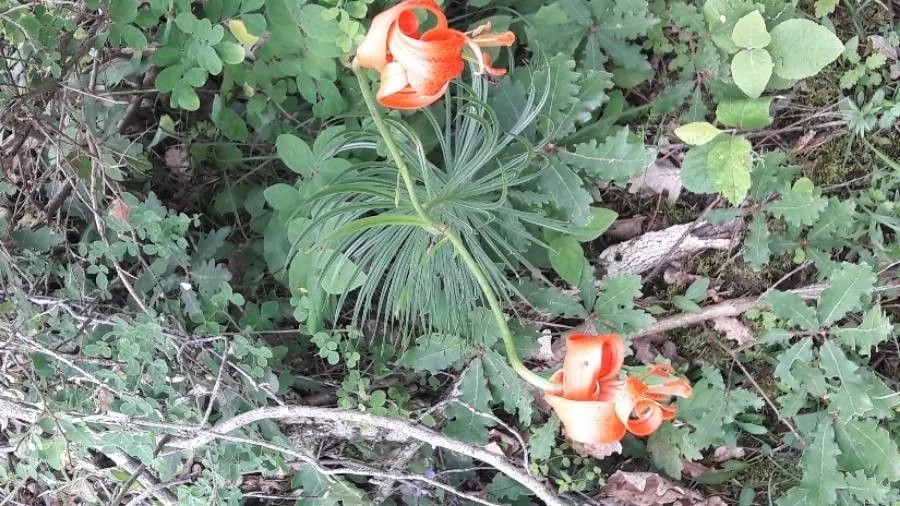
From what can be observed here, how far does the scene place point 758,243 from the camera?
6.90ft

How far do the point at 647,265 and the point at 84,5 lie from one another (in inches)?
68.0

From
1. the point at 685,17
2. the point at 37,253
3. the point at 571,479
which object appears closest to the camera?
the point at 37,253

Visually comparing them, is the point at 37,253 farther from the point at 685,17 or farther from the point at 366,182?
the point at 685,17

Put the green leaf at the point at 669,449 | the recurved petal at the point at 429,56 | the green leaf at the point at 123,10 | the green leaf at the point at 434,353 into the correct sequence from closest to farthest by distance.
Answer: the recurved petal at the point at 429,56
the green leaf at the point at 123,10
the green leaf at the point at 434,353
the green leaf at the point at 669,449

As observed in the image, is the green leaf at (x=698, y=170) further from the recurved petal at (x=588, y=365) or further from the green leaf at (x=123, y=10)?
the green leaf at (x=123, y=10)

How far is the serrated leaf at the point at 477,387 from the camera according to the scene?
6.79 ft

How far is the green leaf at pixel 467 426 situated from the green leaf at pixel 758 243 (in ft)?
2.96

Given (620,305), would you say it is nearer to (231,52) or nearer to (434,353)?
(434,353)

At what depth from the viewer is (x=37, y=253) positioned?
1903 millimetres

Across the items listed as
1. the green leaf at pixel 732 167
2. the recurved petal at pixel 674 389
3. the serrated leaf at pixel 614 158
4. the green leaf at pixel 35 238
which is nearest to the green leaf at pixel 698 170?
the green leaf at pixel 732 167

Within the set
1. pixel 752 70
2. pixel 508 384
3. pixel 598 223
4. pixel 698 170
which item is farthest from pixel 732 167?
pixel 508 384

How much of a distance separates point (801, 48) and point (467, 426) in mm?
1366

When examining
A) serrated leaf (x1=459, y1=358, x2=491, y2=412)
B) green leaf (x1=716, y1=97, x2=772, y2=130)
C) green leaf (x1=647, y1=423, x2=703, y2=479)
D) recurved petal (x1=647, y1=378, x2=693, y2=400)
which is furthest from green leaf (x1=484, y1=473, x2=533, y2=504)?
green leaf (x1=716, y1=97, x2=772, y2=130)

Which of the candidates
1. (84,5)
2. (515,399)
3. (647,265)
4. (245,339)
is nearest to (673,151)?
(647,265)
